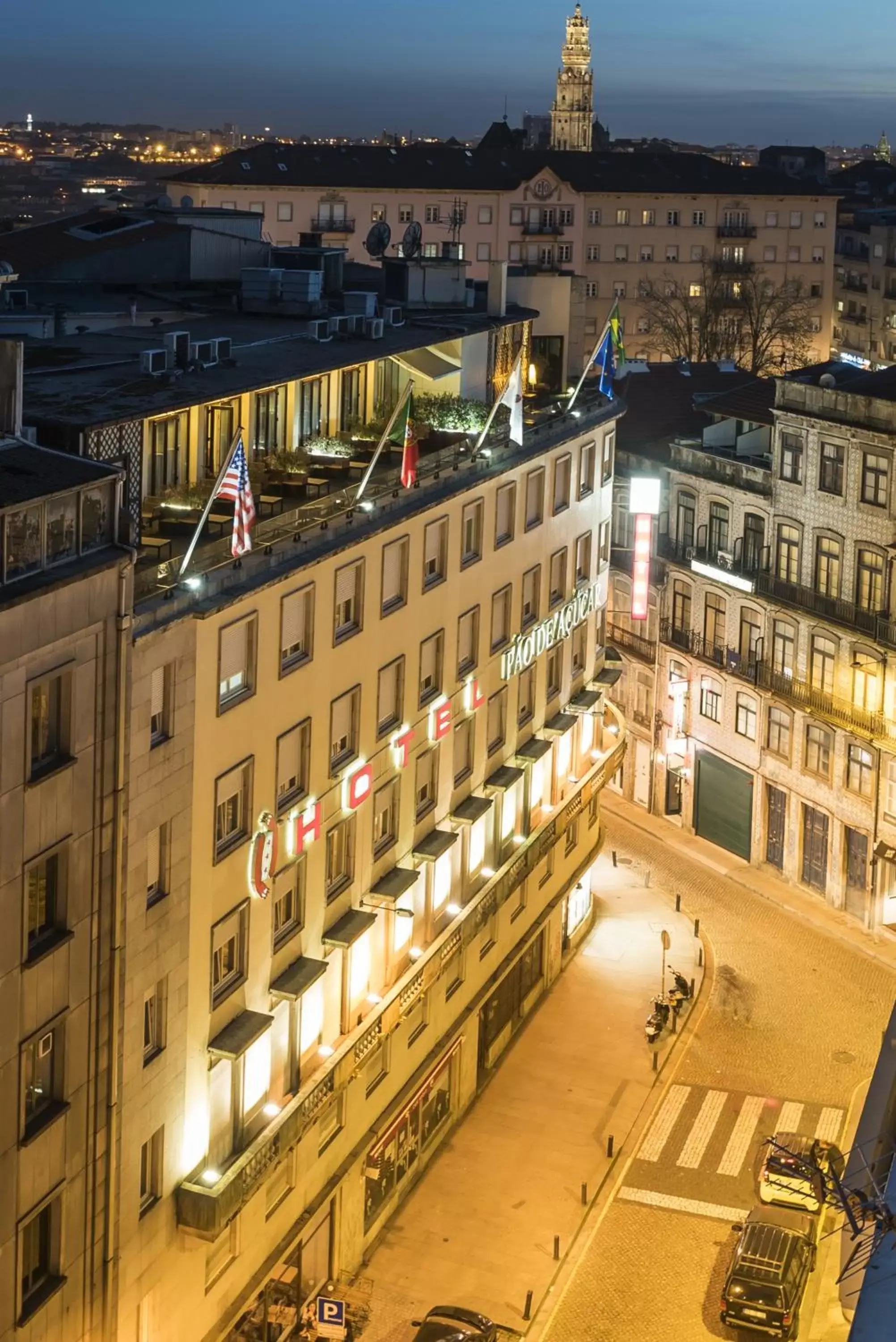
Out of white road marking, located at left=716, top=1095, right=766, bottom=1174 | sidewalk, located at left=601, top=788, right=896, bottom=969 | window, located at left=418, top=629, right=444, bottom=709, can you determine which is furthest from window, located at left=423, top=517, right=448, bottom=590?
sidewalk, located at left=601, top=788, right=896, bottom=969

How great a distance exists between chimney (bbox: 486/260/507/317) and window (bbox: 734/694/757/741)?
2188cm

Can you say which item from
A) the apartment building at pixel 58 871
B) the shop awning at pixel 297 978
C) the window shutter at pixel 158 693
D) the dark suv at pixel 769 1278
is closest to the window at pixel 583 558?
the dark suv at pixel 769 1278

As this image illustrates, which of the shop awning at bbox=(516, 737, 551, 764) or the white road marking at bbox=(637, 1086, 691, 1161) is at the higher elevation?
the shop awning at bbox=(516, 737, 551, 764)

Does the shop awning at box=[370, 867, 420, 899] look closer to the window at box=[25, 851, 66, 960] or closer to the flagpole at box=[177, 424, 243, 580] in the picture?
the flagpole at box=[177, 424, 243, 580]

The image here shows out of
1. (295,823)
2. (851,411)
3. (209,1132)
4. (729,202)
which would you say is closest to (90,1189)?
(209,1132)

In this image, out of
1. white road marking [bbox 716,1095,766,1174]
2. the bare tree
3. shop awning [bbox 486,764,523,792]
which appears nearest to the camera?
white road marking [bbox 716,1095,766,1174]

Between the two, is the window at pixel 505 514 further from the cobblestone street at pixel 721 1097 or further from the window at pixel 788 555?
the window at pixel 788 555

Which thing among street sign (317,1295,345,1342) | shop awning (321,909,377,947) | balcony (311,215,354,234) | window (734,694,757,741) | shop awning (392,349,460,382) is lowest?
street sign (317,1295,345,1342)

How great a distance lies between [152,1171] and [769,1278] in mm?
16523

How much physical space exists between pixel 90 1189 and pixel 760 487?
4926 centimetres

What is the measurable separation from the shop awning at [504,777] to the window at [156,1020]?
66.9 ft

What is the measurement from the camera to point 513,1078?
60.1 meters

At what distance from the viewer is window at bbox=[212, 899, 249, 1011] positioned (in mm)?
40875

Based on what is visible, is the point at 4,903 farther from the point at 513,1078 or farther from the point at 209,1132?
the point at 513,1078
